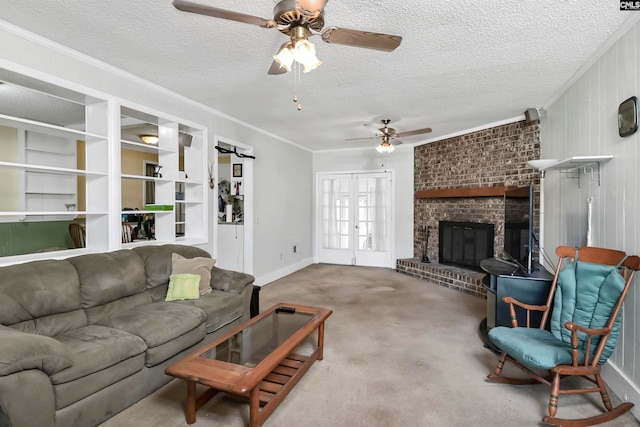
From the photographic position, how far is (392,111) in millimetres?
4293

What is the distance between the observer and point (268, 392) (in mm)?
2150

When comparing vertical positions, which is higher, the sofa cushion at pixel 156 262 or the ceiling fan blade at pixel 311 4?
the ceiling fan blade at pixel 311 4

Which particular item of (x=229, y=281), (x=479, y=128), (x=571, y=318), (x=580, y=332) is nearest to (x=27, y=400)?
(x=229, y=281)

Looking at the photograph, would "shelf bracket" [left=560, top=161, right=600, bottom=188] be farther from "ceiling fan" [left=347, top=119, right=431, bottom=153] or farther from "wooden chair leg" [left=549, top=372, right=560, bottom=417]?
"ceiling fan" [left=347, top=119, right=431, bottom=153]

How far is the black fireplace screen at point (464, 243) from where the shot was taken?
5172 mm

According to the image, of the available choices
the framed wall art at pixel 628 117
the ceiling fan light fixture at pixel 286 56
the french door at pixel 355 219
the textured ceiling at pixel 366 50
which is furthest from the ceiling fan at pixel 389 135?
the ceiling fan light fixture at pixel 286 56

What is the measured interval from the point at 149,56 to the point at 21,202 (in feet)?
11.2

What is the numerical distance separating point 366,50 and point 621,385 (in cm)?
301

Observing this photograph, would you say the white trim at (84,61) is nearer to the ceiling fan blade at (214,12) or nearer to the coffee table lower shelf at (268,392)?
the ceiling fan blade at (214,12)

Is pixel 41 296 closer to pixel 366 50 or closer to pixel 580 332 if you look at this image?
pixel 366 50

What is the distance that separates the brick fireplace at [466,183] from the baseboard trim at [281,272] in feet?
6.14

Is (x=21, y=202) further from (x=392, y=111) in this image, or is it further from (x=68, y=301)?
(x=392, y=111)

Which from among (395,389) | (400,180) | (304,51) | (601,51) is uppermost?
(601,51)

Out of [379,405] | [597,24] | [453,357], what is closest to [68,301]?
[379,405]
